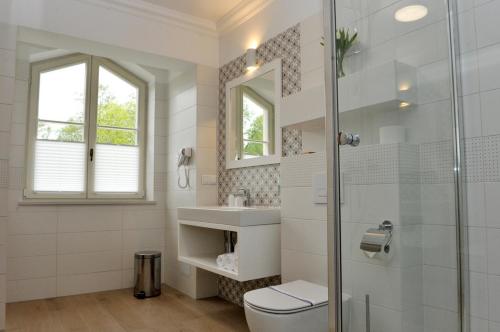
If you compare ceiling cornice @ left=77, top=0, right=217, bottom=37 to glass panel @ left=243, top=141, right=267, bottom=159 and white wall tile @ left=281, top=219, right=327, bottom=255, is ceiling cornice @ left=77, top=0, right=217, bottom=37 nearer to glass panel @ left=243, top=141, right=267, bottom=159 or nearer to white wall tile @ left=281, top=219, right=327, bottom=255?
glass panel @ left=243, top=141, right=267, bottom=159

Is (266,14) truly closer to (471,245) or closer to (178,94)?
(178,94)

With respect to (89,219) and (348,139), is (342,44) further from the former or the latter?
(89,219)

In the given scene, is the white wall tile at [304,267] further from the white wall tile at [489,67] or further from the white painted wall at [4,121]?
the white painted wall at [4,121]

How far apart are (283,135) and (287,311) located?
4.89 ft

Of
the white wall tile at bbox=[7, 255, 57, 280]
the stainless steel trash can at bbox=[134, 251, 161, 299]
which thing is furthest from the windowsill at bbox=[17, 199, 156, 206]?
the stainless steel trash can at bbox=[134, 251, 161, 299]

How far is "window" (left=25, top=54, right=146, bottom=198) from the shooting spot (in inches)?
143

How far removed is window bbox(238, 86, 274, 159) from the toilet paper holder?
1759 millimetres

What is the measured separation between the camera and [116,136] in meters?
4.03

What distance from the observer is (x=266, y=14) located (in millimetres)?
3154

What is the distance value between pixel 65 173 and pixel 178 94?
1396 mm

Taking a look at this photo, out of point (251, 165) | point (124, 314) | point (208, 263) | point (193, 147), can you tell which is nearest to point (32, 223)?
point (124, 314)

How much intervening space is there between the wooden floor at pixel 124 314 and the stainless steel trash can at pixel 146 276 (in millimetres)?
94

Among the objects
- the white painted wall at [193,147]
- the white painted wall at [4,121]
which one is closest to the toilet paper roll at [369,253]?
A: the white painted wall at [193,147]

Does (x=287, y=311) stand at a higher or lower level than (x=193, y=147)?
lower
